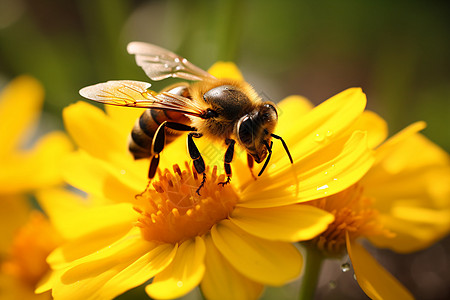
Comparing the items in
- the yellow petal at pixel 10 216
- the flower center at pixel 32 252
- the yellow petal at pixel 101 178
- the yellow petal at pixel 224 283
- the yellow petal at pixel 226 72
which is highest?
the yellow petal at pixel 226 72

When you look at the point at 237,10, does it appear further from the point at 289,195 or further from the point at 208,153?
the point at 289,195

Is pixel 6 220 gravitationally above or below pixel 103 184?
below

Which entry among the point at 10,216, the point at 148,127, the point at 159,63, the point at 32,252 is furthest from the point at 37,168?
the point at 148,127

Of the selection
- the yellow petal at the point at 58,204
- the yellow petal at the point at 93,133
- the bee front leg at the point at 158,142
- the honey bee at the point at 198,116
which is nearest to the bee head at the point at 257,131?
the honey bee at the point at 198,116

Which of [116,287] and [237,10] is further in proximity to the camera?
[237,10]

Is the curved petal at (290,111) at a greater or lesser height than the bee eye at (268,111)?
lesser

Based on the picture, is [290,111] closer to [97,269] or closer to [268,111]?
[268,111]

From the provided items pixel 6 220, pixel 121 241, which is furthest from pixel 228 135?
pixel 6 220

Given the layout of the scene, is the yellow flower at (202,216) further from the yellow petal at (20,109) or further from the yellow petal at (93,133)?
the yellow petal at (20,109)
